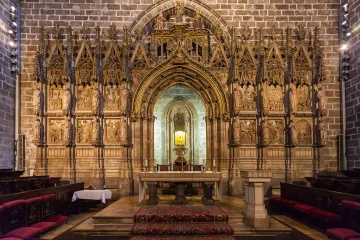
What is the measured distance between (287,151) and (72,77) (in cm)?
913

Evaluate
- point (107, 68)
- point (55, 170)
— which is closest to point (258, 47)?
point (107, 68)

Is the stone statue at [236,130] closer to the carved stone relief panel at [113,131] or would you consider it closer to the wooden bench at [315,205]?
the wooden bench at [315,205]

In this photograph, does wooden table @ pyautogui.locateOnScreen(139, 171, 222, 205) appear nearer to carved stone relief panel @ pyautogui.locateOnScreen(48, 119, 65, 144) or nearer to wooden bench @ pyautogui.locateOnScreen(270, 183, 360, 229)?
wooden bench @ pyautogui.locateOnScreen(270, 183, 360, 229)

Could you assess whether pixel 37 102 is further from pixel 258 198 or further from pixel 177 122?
pixel 258 198

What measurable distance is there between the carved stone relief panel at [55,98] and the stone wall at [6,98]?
1.68 m

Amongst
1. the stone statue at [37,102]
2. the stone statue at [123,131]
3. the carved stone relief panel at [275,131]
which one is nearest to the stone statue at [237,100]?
the carved stone relief panel at [275,131]

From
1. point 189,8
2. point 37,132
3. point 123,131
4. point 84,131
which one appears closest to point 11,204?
point 123,131

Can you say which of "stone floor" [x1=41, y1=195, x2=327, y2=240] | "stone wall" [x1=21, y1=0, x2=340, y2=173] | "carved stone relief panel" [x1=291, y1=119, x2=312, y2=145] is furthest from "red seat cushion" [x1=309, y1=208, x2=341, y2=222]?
"stone wall" [x1=21, y1=0, x2=340, y2=173]

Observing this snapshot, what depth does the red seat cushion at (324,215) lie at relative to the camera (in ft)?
27.8

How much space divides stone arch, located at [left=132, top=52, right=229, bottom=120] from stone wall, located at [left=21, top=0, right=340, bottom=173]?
2889 millimetres

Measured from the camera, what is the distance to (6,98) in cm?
1424

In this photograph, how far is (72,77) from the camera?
14383 millimetres

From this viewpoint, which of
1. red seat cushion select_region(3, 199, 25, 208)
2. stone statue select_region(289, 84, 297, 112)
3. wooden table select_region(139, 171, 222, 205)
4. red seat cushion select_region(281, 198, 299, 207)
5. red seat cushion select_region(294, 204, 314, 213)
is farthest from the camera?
stone statue select_region(289, 84, 297, 112)

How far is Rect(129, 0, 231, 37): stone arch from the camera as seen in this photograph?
15.6 m
